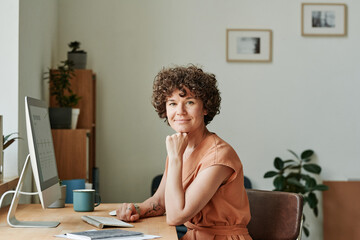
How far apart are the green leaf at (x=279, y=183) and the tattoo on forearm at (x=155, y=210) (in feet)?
7.82

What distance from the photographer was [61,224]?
6.68 feet

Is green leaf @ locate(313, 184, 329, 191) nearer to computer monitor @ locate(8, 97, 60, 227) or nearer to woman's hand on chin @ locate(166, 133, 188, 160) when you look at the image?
woman's hand on chin @ locate(166, 133, 188, 160)

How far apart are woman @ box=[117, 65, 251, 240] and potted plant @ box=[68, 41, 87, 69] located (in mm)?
2239

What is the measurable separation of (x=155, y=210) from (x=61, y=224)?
0.44 m

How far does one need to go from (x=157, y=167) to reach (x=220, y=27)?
4.81 ft

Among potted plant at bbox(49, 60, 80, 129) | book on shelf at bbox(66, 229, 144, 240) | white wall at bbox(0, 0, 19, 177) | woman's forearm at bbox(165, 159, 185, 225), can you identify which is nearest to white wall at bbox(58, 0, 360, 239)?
potted plant at bbox(49, 60, 80, 129)

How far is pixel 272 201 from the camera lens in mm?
2371

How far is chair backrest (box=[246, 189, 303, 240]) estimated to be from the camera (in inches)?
90.8

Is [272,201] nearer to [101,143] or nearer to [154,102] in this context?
[154,102]

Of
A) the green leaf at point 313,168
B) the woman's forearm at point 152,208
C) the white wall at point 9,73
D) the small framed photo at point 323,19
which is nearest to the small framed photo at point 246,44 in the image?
the small framed photo at point 323,19

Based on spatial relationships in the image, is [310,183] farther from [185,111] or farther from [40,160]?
[40,160]

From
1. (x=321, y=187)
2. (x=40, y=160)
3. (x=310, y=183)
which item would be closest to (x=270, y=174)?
(x=310, y=183)

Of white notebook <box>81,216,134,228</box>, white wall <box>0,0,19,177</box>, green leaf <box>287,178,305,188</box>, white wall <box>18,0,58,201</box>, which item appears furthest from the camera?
green leaf <box>287,178,305,188</box>

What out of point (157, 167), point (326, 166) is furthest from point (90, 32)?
point (326, 166)
